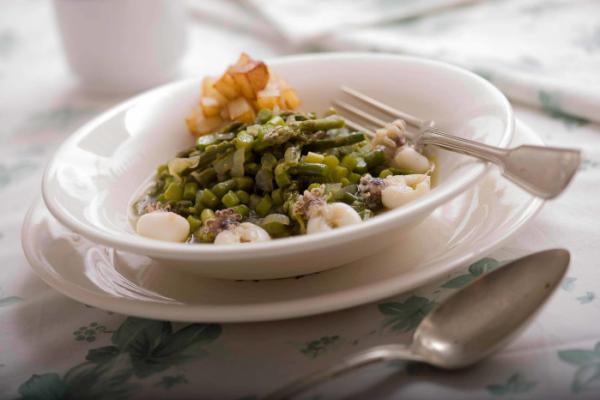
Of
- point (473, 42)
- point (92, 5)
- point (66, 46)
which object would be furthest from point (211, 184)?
point (473, 42)

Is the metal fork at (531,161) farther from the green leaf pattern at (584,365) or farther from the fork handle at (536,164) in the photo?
the green leaf pattern at (584,365)

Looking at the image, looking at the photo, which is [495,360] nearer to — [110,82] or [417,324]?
[417,324]

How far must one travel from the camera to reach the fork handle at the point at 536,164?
993 mm

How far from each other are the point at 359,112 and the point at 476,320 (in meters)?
0.71

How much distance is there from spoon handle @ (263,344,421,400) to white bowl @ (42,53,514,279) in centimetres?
16

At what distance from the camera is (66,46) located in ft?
7.27

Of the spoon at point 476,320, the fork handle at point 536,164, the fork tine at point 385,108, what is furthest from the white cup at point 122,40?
the spoon at point 476,320

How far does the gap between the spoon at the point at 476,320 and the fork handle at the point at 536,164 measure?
107mm

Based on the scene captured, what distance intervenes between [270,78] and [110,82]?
872 millimetres

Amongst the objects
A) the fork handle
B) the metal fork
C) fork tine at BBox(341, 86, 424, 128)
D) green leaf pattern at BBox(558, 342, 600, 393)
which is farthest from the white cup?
green leaf pattern at BBox(558, 342, 600, 393)

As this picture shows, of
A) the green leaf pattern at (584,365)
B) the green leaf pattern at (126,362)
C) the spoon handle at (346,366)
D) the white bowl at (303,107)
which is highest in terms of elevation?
the white bowl at (303,107)

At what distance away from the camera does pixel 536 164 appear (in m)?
1.04

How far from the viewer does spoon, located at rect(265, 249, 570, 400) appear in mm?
910

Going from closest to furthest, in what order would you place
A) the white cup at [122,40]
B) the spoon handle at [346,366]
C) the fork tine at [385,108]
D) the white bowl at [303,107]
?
1. the spoon handle at [346,366]
2. the white bowl at [303,107]
3. the fork tine at [385,108]
4. the white cup at [122,40]
